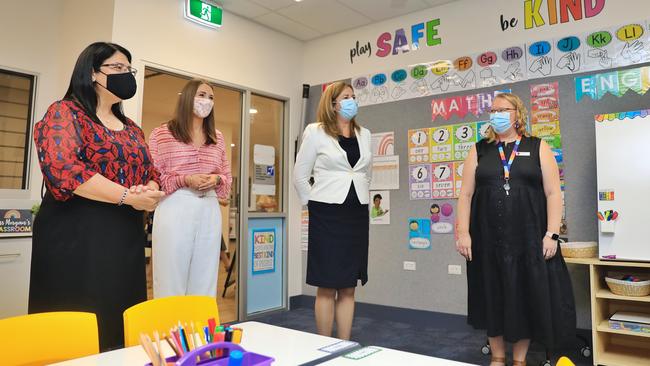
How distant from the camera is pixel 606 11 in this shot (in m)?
3.20

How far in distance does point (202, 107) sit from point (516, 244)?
5.78ft

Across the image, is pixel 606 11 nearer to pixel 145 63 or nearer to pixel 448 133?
pixel 448 133

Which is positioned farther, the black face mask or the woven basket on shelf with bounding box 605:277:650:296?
the woven basket on shelf with bounding box 605:277:650:296

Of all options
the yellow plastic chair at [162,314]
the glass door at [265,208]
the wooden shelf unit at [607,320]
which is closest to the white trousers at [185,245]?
the yellow plastic chair at [162,314]

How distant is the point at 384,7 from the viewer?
404 cm

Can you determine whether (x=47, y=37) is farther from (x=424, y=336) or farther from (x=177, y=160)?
(x=424, y=336)

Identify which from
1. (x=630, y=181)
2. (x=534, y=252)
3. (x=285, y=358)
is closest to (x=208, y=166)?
(x=285, y=358)

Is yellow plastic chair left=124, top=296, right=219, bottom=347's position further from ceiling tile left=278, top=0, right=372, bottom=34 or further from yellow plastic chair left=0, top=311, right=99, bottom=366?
ceiling tile left=278, top=0, right=372, bottom=34

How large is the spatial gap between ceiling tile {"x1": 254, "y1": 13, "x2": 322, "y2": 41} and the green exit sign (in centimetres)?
50

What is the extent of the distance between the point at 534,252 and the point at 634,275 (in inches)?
42.2

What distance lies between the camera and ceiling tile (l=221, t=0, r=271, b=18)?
3.94m

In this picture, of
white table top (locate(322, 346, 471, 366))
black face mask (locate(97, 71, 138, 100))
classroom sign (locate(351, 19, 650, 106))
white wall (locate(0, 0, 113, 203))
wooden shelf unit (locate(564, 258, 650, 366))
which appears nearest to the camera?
white table top (locate(322, 346, 471, 366))

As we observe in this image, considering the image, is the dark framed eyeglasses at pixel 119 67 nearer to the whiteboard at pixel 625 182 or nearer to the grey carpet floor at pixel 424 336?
the grey carpet floor at pixel 424 336

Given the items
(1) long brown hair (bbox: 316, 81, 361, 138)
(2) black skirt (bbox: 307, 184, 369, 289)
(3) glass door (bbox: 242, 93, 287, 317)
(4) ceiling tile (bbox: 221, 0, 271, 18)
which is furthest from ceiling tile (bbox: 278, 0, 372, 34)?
(2) black skirt (bbox: 307, 184, 369, 289)
